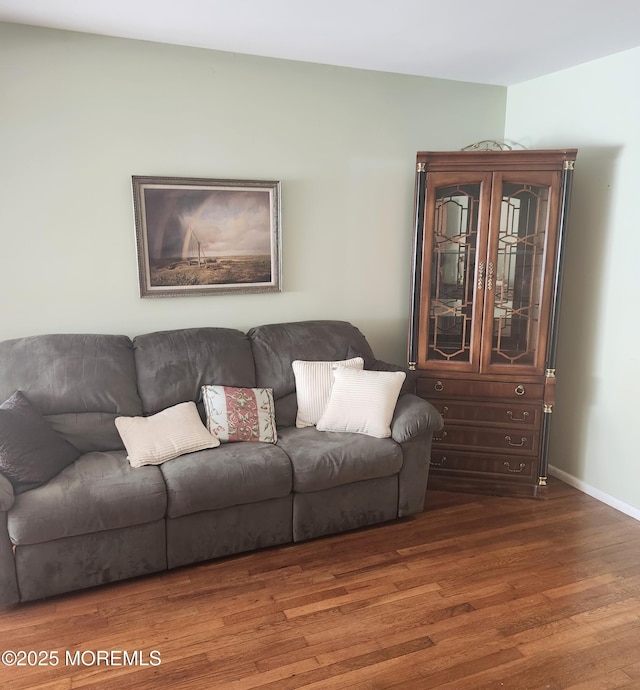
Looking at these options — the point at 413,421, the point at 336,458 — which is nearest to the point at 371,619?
the point at 336,458

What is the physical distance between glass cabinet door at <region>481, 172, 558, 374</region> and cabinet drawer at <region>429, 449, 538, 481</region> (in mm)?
544

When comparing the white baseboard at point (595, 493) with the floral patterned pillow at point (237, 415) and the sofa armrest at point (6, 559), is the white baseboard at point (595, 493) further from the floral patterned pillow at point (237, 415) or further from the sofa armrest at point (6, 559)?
the sofa armrest at point (6, 559)

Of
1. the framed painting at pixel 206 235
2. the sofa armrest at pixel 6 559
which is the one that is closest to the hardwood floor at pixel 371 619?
the sofa armrest at pixel 6 559

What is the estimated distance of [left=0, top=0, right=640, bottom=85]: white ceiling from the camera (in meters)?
2.56

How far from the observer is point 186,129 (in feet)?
10.7

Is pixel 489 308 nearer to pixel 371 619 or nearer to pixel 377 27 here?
pixel 377 27

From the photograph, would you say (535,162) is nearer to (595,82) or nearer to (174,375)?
(595,82)

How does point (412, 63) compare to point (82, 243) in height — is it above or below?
above

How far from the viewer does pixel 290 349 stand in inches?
133

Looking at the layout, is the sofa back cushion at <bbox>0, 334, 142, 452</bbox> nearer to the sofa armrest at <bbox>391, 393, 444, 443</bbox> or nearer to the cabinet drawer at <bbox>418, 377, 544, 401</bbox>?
the sofa armrest at <bbox>391, 393, 444, 443</bbox>

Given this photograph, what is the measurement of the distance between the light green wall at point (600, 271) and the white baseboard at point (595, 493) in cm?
2

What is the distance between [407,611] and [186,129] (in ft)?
8.99

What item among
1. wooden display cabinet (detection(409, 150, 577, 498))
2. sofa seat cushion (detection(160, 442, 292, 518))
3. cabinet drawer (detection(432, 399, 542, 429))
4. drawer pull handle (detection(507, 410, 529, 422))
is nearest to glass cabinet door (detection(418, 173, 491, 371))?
wooden display cabinet (detection(409, 150, 577, 498))

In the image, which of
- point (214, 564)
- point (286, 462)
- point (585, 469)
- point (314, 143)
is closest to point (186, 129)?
point (314, 143)
